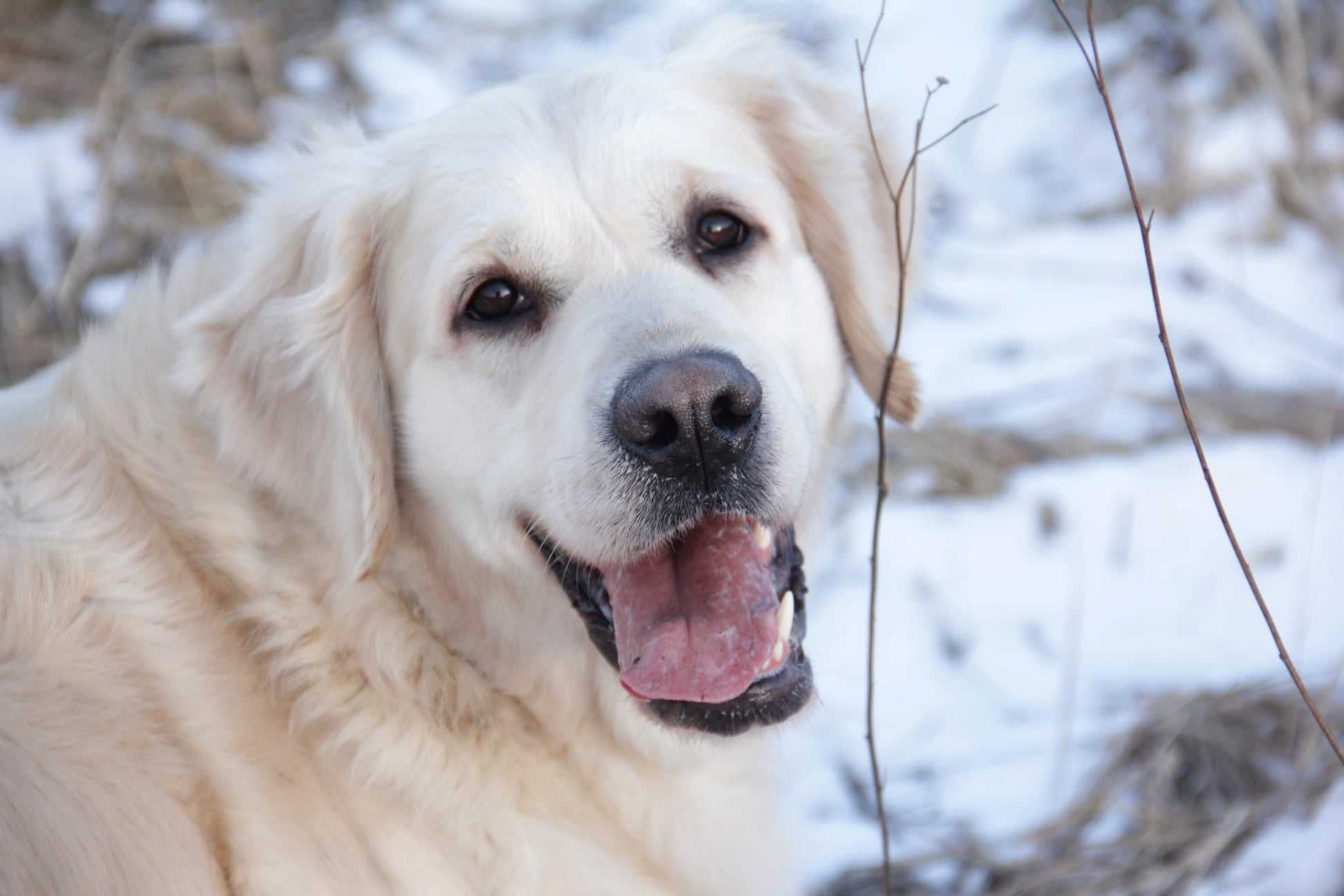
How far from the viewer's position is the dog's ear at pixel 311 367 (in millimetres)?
2227

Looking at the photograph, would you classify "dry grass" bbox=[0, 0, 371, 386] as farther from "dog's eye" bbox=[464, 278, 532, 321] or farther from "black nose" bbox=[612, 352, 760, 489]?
"black nose" bbox=[612, 352, 760, 489]

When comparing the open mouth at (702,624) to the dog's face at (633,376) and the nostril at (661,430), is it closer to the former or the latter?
the dog's face at (633,376)

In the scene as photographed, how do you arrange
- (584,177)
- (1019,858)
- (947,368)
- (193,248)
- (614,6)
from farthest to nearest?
(614,6)
(947,368)
(1019,858)
(193,248)
(584,177)

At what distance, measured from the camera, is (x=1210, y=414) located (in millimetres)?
4473

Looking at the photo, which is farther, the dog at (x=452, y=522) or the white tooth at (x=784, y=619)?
the white tooth at (x=784, y=619)

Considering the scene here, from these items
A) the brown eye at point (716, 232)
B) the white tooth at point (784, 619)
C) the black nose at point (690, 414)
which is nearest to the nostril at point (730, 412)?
the black nose at point (690, 414)

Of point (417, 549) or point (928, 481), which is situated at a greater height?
point (417, 549)

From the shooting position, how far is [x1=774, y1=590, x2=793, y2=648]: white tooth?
7.00 feet

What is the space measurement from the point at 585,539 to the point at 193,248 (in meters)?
1.19

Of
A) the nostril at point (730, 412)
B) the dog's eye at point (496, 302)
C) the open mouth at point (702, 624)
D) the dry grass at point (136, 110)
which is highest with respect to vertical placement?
the nostril at point (730, 412)

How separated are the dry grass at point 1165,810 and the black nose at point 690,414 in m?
1.52

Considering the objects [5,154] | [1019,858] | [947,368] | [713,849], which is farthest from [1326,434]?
[5,154]

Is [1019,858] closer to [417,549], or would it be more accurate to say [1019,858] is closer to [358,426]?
[417,549]

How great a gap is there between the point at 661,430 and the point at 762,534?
0.34m
